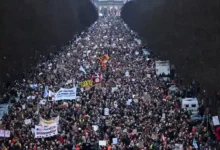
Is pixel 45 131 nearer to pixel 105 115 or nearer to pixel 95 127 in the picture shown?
pixel 95 127

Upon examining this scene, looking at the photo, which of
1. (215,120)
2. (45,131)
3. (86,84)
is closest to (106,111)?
(45,131)

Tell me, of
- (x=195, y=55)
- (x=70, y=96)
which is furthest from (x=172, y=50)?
(x=70, y=96)

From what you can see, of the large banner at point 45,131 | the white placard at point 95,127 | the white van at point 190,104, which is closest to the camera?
the large banner at point 45,131

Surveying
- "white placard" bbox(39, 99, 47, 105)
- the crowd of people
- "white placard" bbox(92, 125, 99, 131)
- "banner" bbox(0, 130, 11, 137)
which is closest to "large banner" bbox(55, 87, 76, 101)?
the crowd of people

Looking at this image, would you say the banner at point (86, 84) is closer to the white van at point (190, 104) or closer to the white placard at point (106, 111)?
the white placard at point (106, 111)

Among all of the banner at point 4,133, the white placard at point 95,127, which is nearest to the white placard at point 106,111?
the white placard at point 95,127

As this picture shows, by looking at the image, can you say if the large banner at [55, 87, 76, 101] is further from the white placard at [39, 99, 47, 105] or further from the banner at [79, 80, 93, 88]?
the banner at [79, 80, 93, 88]

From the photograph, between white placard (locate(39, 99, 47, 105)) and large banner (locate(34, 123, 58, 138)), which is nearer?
large banner (locate(34, 123, 58, 138))
